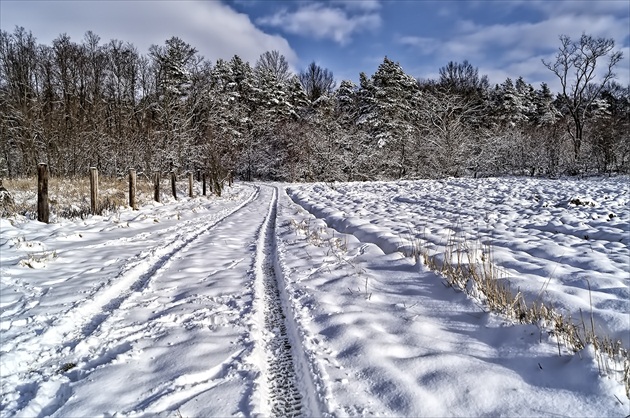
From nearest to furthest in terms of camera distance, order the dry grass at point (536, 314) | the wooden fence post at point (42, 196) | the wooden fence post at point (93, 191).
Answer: the dry grass at point (536, 314) → the wooden fence post at point (42, 196) → the wooden fence post at point (93, 191)

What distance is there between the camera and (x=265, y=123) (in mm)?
45594

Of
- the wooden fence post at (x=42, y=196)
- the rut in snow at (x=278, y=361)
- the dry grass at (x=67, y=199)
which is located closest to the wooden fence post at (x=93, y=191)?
→ the dry grass at (x=67, y=199)

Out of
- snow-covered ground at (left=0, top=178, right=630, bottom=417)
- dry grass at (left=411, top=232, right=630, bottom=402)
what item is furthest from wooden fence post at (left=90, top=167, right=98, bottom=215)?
dry grass at (left=411, top=232, right=630, bottom=402)

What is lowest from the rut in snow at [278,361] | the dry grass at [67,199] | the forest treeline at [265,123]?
the rut in snow at [278,361]

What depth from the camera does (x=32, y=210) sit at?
Result: 932 centimetres

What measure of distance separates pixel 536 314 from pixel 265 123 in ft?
148

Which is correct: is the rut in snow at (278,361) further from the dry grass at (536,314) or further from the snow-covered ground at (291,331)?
the dry grass at (536,314)

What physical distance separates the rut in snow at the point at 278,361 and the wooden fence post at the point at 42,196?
6541 millimetres

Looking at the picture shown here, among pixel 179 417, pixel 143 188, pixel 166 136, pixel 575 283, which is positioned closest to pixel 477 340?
pixel 575 283

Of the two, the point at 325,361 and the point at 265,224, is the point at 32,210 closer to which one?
the point at 265,224

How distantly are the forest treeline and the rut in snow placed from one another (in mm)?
18641

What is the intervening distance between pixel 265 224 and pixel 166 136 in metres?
17.2

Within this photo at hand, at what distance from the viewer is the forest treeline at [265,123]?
22672 millimetres

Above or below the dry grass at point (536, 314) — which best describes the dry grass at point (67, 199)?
above
